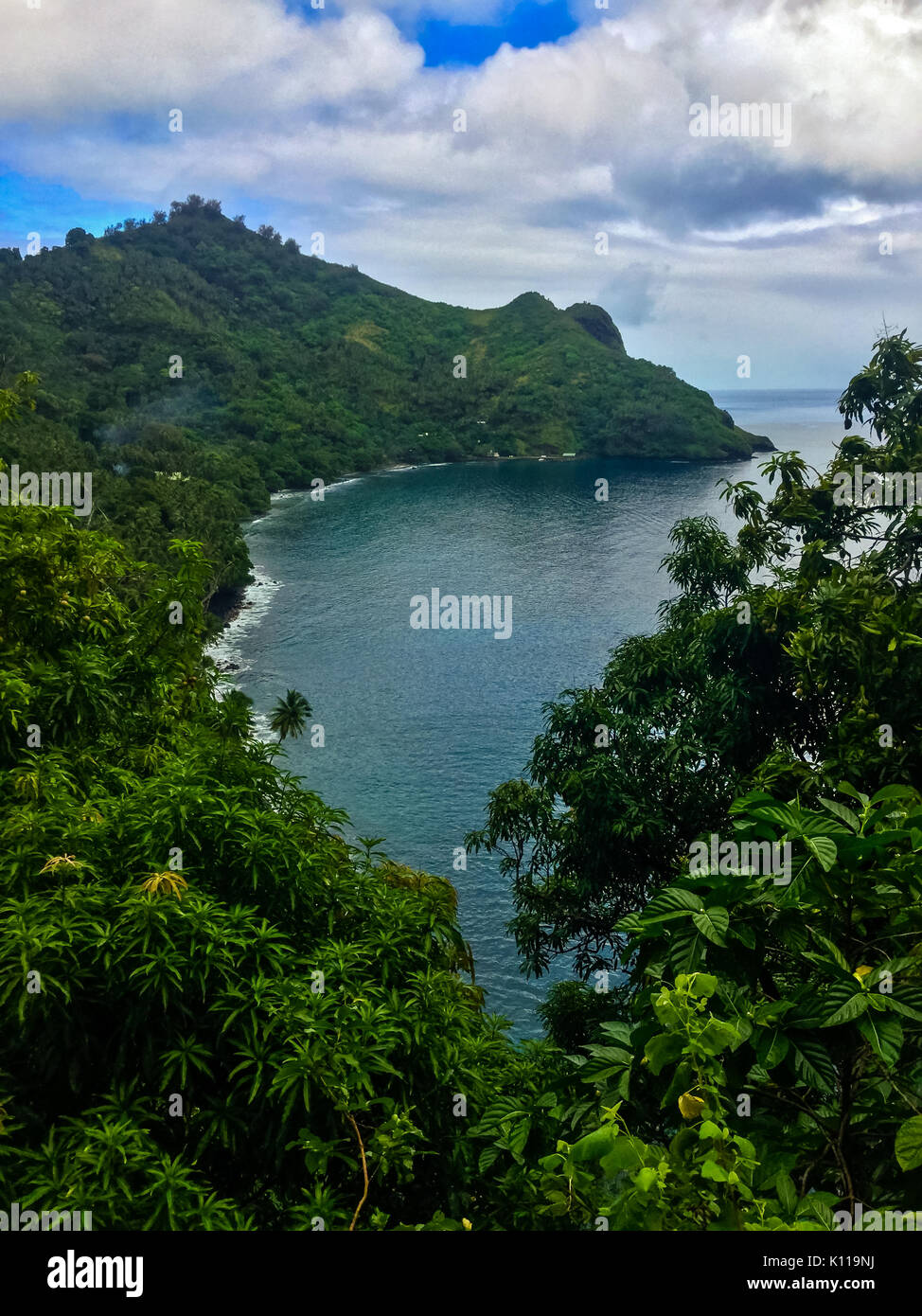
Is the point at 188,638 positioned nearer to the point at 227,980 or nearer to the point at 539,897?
the point at 227,980

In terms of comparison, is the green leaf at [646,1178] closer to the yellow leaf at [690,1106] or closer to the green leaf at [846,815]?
the yellow leaf at [690,1106]

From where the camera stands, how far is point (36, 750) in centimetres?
597

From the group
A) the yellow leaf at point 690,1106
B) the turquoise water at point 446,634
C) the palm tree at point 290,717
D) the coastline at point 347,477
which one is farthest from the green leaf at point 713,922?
the coastline at point 347,477

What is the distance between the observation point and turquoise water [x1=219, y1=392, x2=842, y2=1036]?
30.4 metres

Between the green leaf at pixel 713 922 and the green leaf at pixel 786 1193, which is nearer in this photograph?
the green leaf at pixel 786 1193

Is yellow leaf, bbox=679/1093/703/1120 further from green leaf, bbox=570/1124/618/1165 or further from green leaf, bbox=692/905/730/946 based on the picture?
green leaf, bbox=692/905/730/946

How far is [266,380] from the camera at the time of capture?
124 m

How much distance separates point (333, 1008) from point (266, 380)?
129249 mm

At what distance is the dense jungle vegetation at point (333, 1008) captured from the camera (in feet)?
7.13

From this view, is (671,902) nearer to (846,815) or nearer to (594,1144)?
(846,815)

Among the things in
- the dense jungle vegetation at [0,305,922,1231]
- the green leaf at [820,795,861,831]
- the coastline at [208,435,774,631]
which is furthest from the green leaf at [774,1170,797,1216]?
the coastline at [208,435,774,631]

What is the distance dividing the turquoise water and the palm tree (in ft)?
3.46

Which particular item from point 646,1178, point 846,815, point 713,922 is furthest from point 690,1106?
point 846,815

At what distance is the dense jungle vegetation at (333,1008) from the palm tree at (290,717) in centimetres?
2672
